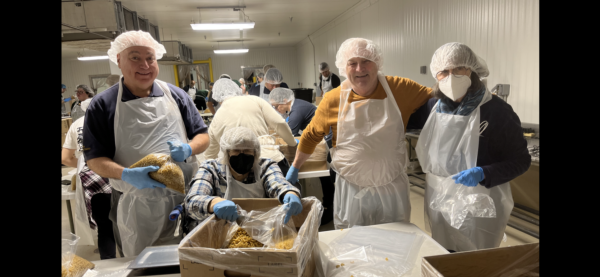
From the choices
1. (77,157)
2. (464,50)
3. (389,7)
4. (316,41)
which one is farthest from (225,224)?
(316,41)

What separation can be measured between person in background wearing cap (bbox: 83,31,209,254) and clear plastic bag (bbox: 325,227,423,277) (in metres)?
0.83

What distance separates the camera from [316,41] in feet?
32.8

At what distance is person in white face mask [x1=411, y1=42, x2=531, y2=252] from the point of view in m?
1.29

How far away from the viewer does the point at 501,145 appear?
1313 millimetres

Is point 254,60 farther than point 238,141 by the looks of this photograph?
Yes

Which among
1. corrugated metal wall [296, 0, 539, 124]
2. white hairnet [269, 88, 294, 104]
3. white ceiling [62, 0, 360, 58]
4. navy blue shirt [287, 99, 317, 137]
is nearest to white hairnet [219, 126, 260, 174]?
navy blue shirt [287, 99, 317, 137]

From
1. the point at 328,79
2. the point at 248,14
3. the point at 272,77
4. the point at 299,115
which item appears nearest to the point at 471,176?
the point at 299,115

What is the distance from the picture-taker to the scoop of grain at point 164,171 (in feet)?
4.66

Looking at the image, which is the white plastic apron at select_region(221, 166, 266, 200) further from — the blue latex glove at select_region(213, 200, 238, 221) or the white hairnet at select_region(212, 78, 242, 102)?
the white hairnet at select_region(212, 78, 242, 102)

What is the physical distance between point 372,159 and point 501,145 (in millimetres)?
529

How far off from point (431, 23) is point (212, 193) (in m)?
3.86

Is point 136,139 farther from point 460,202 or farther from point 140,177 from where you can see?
point 460,202

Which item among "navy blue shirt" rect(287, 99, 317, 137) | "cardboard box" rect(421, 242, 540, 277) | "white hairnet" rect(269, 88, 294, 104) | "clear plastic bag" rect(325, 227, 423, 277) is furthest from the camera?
"white hairnet" rect(269, 88, 294, 104)
